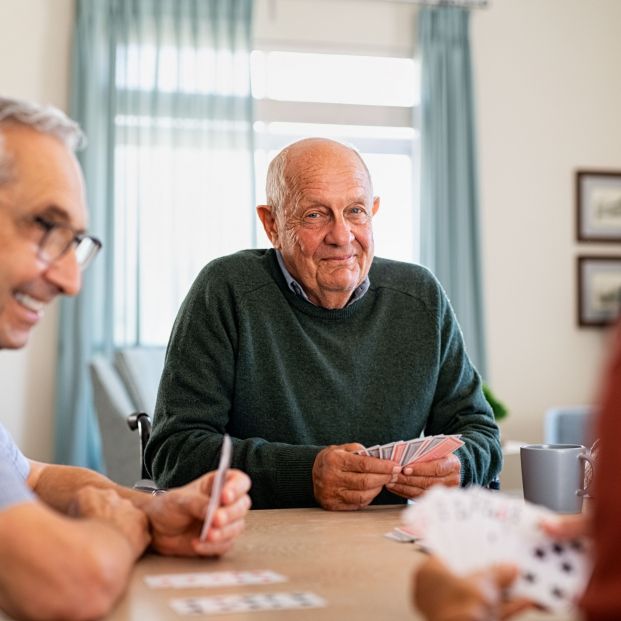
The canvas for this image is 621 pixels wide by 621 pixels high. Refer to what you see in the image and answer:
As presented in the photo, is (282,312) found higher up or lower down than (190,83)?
lower down

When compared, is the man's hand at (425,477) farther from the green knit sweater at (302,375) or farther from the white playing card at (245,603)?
the white playing card at (245,603)

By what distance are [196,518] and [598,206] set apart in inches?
197

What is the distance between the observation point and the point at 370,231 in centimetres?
230

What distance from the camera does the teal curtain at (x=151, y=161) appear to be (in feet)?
17.2

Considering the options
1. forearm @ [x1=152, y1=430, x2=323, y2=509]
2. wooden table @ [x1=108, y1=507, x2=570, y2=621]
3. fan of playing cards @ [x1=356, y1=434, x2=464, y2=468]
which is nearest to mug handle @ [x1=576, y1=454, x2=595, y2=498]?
fan of playing cards @ [x1=356, y1=434, x2=464, y2=468]

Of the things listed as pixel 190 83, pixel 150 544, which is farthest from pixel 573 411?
pixel 150 544

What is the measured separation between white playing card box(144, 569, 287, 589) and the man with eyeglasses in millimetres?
48

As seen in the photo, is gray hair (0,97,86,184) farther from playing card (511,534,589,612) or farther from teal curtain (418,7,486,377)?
teal curtain (418,7,486,377)

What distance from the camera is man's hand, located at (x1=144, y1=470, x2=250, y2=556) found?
1311mm

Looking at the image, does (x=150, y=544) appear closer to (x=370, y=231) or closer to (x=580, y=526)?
(x=580, y=526)

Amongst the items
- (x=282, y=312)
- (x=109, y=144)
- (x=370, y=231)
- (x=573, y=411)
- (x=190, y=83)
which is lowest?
(x=573, y=411)

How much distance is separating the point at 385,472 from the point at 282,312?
22.4 inches

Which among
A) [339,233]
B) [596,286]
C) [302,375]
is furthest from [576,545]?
[596,286]

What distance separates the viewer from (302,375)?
2.18 m
